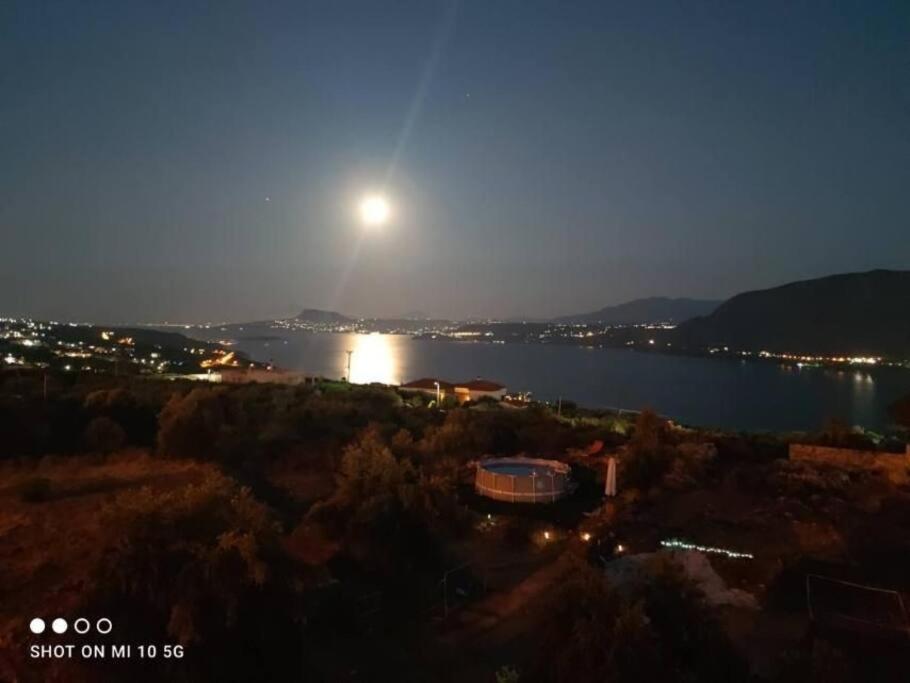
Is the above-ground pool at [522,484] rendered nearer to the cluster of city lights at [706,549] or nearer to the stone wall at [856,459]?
the cluster of city lights at [706,549]

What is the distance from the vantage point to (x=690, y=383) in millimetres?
79000

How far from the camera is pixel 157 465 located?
42.1 feet

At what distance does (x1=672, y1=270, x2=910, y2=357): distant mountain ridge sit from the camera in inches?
4242

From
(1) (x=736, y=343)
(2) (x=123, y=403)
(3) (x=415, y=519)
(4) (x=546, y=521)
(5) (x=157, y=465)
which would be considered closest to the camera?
(3) (x=415, y=519)

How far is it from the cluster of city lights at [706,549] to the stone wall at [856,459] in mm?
5914

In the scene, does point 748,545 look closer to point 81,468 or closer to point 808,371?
point 81,468

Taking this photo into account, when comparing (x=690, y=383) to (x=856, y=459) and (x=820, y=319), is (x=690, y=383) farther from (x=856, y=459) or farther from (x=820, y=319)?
(x=856, y=459)

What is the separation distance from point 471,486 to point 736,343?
128 metres

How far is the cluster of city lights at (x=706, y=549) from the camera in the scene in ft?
27.2

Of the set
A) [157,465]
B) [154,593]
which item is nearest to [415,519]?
[154,593]

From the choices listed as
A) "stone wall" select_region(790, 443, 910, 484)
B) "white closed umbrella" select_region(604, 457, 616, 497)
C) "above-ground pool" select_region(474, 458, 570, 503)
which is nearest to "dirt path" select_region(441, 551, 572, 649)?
"above-ground pool" select_region(474, 458, 570, 503)

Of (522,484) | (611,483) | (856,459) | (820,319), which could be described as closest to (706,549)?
(611,483)

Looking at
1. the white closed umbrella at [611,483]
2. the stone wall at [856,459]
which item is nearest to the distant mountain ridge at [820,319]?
the stone wall at [856,459]

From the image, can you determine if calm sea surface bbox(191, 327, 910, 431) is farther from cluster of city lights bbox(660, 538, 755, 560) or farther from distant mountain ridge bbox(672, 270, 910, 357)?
cluster of city lights bbox(660, 538, 755, 560)
